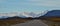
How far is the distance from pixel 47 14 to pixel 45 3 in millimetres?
175

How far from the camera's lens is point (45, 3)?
2646 millimetres

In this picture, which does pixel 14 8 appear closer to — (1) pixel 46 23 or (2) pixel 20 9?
(2) pixel 20 9

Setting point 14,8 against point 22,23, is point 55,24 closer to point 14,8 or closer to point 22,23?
point 22,23

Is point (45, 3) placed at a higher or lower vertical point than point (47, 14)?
higher

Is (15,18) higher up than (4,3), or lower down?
lower down

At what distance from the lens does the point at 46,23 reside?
2.65 m

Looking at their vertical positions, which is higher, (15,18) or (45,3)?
(45,3)

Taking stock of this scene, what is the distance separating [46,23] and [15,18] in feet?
1.54

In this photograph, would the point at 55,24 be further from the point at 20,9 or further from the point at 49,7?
the point at 20,9

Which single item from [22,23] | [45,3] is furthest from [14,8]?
[45,3]

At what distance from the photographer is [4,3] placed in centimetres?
265

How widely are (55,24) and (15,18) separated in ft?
2.00

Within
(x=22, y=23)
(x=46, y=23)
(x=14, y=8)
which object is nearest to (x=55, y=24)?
(x=46, y=23)

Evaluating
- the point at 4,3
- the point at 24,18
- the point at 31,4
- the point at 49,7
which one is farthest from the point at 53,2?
Result: the point at 4,3
